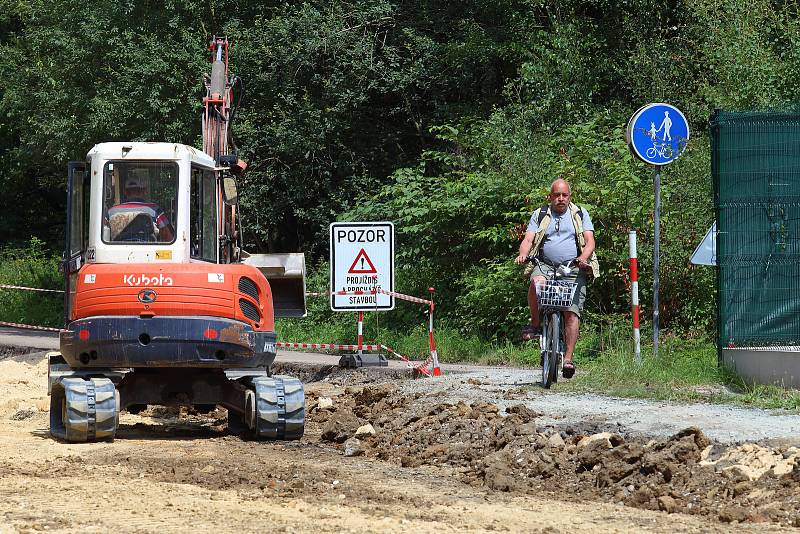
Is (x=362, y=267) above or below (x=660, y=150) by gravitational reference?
below

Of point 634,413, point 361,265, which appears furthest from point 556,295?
point 361,265

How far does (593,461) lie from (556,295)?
393cm

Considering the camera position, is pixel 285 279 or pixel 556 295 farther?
pixel 285 279

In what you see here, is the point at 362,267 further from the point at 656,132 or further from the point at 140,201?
the point at 140,201

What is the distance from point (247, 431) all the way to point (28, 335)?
1866 centimetres

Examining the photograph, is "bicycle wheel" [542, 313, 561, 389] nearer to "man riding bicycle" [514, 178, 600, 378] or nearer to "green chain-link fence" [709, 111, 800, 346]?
"man riding bicycle" [514, 178, 600, 378]

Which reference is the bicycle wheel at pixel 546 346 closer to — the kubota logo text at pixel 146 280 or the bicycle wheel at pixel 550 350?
the bicycle wheel at pixel 550 350

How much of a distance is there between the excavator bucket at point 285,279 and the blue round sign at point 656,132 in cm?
410

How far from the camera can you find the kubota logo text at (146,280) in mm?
11398

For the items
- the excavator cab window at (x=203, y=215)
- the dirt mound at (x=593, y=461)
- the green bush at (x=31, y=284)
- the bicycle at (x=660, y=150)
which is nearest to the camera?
the dirt mound at (x=593, y=461)

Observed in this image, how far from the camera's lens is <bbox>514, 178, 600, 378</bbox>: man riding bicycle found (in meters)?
12.7

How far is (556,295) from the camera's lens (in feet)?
40.9

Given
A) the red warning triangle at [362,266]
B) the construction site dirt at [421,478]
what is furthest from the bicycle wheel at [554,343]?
the red warning triangle at [362,266]

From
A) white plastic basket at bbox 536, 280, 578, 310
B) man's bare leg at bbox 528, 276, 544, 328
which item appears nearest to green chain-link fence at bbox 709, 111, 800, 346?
white plastic basket at bbox 536, 280, 578, 310
